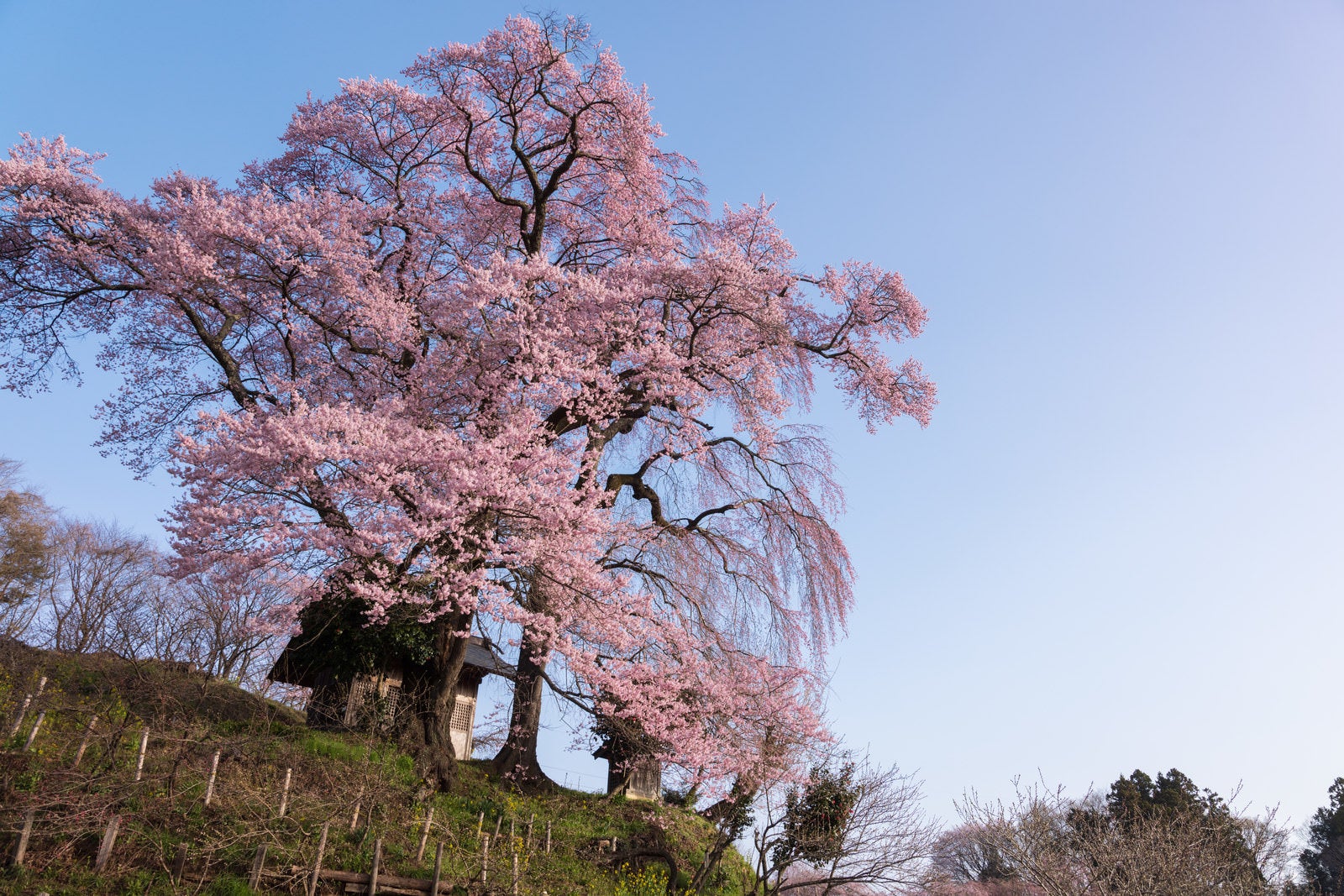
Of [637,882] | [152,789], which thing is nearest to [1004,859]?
[637,882]

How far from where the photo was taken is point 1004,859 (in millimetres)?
14695

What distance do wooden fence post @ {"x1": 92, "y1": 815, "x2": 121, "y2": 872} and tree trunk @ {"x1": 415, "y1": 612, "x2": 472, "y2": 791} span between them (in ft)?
17.2

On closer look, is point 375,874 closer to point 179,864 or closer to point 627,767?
point 179,864

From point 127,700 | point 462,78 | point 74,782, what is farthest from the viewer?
point 462,78

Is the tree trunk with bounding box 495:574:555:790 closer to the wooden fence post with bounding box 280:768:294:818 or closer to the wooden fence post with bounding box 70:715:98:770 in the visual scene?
the wooden fence post with bounding box 280:768:294:818

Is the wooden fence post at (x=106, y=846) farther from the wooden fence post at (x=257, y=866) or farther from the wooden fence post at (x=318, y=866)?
the wooden fence post at (x=318, y=866)

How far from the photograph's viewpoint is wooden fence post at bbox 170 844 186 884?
28.4 feet

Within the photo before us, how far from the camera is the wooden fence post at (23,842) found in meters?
8.05

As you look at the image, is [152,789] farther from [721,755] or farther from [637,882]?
[721,755]

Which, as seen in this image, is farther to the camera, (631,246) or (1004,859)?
(631,246)

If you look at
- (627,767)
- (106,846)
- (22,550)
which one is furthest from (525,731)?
(22,550)

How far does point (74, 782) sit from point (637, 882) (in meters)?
7.97

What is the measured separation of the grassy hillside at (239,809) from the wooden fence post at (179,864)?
0.07 metres

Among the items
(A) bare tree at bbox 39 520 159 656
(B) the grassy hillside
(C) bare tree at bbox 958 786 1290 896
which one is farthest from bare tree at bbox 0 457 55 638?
(C) bare tree at bbox 958 786 1290 896
